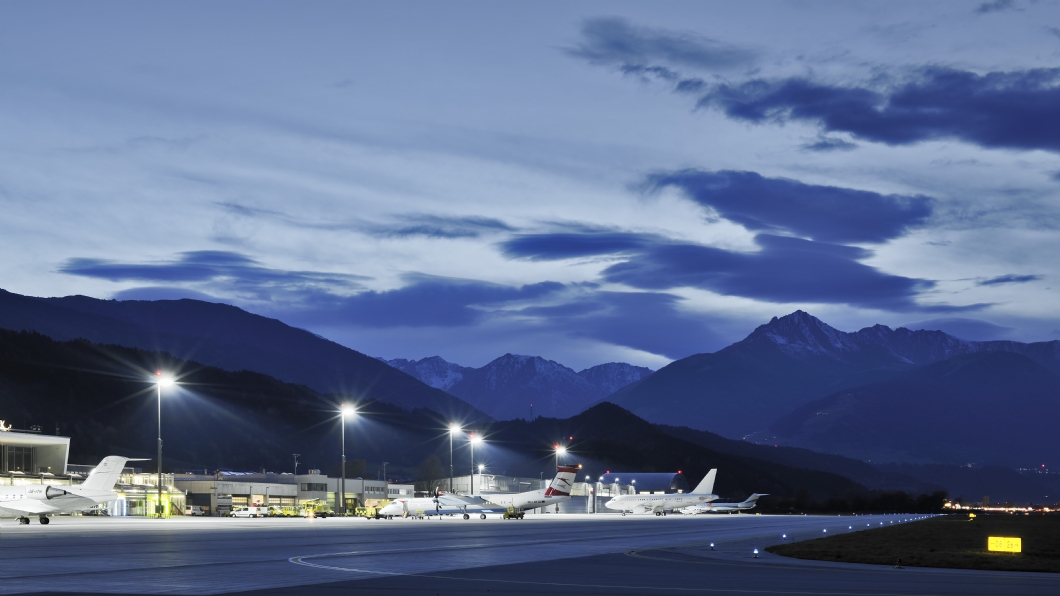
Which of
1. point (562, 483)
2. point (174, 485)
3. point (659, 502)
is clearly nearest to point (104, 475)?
point (562, 483)

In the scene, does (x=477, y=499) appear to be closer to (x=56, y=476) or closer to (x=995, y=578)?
(x=56, y=476)

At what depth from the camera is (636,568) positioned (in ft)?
113

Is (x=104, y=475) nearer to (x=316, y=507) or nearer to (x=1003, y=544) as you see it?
(x=316, y=507)

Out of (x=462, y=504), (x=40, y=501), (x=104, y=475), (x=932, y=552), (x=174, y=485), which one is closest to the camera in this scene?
(x=932, y=552)

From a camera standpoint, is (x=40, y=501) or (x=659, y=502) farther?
(x=659, y=502)

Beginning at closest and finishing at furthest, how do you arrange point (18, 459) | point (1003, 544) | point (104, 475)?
point (1003, 544) → point (104, 475) → point (18, 459)

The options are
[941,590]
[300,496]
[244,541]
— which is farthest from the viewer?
[300,496]

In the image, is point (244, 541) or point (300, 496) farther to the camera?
point (300, 496)

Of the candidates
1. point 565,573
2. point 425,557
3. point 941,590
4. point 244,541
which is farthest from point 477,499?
point 941,590

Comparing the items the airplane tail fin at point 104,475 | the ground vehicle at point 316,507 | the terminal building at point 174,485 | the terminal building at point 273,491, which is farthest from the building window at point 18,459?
the airplane tail fin at point 104,475

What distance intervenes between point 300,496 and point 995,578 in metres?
129

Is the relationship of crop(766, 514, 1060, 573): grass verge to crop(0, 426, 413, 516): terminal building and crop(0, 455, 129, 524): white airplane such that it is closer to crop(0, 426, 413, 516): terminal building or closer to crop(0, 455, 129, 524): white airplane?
crop(0, 455, 129, 524): white airplane

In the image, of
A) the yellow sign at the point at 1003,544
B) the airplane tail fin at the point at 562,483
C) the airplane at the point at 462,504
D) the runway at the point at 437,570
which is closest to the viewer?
the runway at the point at 437,570

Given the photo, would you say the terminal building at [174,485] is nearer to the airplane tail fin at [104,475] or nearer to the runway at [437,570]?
the airplane tail fin at [104,475]
